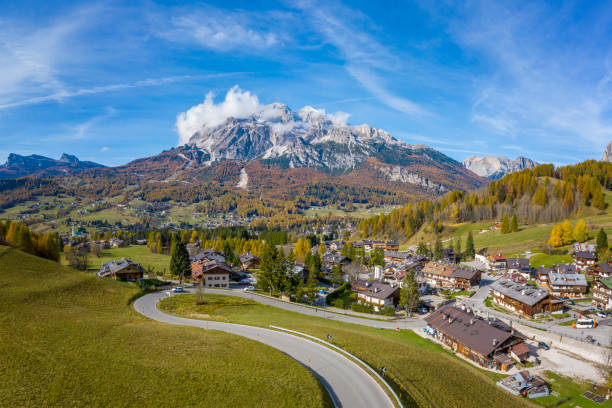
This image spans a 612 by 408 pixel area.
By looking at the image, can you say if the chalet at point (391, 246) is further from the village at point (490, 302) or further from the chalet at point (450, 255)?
the village at point (490, 302)

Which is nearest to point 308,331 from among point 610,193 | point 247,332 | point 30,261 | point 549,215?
point 247,332

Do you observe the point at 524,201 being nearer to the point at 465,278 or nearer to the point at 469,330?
the point at 465,278

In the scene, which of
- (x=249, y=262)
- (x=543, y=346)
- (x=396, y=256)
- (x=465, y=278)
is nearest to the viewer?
(x=543, y=346)

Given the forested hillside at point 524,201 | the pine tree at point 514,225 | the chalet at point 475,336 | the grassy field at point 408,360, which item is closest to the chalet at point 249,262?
the grassy field at point 408,360

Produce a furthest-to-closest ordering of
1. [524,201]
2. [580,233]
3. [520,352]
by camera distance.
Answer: [524,201] < [580,233] < [520,352]

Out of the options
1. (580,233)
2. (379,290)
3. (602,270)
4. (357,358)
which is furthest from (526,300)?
(580,233)

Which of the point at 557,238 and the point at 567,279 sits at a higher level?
the point at 557,238
